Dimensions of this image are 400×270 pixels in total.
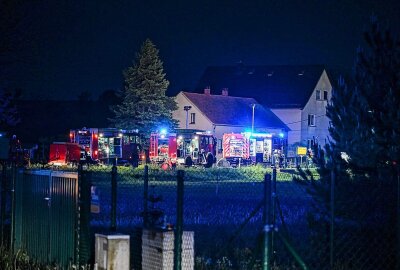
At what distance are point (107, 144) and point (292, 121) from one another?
29550mm

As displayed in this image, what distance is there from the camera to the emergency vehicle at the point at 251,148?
187 feet

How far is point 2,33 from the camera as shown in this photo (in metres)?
→ 17.2

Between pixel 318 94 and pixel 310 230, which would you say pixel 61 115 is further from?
pixel 310 230

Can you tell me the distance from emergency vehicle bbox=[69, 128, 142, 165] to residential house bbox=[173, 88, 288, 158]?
16.4 m

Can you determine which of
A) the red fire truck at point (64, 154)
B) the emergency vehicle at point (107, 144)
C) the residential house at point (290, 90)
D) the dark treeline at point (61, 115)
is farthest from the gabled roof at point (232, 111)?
the red fire truck at point (64, 154)

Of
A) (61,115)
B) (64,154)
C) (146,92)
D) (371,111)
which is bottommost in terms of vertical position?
(64,154)

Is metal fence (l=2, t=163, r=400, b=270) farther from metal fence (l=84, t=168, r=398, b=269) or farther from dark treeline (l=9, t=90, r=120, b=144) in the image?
dark treeline (l=9, t=90, r=120, b=144)

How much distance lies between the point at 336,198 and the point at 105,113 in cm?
7019

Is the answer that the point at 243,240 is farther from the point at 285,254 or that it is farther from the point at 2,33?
the point at 2,33

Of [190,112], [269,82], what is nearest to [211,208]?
[190,112]

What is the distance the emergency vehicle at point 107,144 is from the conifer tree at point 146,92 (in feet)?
36.8

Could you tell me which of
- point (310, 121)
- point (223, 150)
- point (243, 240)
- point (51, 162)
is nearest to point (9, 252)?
point (243, 240)

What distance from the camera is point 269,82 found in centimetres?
7850

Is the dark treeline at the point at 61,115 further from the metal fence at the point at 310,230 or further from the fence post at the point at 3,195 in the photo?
the metal fence at the point at 310,230
